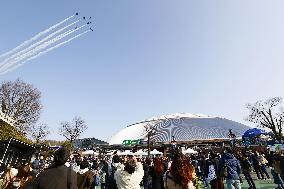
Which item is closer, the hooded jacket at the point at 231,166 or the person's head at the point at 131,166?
the person's head at the point at 131,166

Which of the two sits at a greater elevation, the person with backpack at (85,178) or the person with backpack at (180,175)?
the person with backpack at (85,178)

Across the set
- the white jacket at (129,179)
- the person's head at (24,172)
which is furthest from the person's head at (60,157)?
the white jacket at (129,179)

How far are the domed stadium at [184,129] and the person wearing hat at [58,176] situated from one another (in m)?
92.8

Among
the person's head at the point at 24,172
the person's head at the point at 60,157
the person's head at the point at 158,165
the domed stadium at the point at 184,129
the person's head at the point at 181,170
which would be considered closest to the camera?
the person's head at the point at 60,157

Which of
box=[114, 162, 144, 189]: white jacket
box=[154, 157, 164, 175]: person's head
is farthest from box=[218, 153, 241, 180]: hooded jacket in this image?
box=[114, 162, 144, 189]: white jacket

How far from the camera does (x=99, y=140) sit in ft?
379

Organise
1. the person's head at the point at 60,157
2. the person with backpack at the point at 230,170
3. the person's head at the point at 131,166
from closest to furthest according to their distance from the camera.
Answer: the person's head at the point at 60,157
the person's head at the point at 131,166
the person with backpack at the point at 230,170

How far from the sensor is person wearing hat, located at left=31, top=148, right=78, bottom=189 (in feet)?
13.2

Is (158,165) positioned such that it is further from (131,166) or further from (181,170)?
(181,170)

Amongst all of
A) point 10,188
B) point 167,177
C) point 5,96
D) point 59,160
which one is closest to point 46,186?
point 59,160

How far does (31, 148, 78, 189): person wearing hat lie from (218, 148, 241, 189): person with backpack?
25.0 feet

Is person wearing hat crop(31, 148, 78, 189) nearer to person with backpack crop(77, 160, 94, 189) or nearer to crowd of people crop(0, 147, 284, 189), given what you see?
crowd of people crop(0, 147, 284, 189)

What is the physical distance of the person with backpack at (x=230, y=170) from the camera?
35.1 ft

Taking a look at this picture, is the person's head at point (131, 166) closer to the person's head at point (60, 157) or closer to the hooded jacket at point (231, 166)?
the person's head at point (60, 157)
